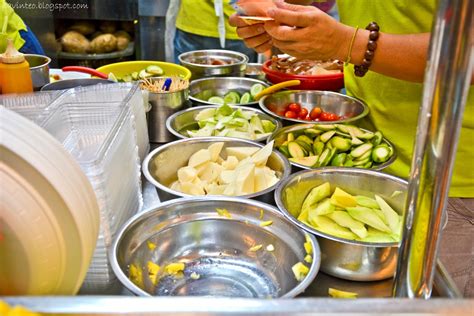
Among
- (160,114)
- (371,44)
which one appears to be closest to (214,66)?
(160,114)

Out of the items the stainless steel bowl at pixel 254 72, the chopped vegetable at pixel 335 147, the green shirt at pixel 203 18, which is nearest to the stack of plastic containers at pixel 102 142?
the chopped vegetable at pixel 335 147

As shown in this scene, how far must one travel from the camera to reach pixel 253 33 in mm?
1789

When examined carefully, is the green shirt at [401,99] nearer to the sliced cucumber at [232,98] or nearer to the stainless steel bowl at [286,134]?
the stainless steel bowl at [286,134]

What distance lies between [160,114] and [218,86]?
0.54 m

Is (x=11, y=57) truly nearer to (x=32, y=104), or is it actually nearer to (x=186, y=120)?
(x=32, y=104)

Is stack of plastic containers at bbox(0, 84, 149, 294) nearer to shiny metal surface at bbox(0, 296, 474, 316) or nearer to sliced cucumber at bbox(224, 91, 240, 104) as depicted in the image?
shiny metal surface at bbox(0, 296, 474, 316)

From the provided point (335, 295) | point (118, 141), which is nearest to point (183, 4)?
point (118, 141)

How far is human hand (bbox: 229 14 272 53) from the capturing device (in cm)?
176

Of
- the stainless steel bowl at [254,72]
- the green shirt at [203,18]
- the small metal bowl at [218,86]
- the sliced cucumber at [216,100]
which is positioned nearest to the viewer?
the sliced cucumber at [216,100]

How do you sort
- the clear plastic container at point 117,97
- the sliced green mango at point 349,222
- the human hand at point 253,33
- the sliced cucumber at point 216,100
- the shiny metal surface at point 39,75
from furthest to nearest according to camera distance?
the sliced cucumber at point 216,100
the human hand at point 253,33
the shiny metal surface at point 39,75
the clear plastic container at point 117,97
the sliced green mango at point 349,222

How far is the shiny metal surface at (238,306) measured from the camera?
513 mm

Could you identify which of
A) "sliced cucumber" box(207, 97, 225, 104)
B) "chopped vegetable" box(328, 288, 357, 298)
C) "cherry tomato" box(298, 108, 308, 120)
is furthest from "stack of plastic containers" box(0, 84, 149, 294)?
"cherry tomato" box(298, 108, 308, 120)

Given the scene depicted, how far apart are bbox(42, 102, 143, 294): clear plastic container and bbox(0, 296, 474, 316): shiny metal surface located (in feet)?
1.09

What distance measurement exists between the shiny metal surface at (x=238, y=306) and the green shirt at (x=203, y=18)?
2.72m
